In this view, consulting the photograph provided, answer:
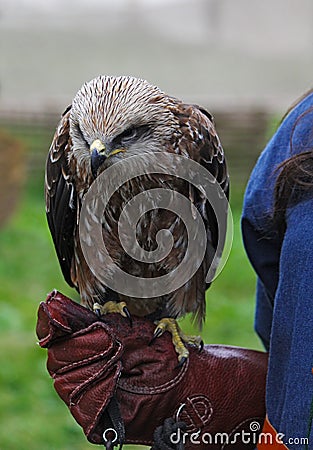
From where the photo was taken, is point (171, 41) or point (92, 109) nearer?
point (92, 109)

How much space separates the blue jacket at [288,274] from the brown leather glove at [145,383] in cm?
16

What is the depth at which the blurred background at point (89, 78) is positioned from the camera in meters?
4.24

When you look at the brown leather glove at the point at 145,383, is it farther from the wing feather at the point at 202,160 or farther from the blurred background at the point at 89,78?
the blurred background at the point at 89,78

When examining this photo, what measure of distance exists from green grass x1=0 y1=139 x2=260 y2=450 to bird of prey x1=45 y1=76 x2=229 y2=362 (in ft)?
4.27

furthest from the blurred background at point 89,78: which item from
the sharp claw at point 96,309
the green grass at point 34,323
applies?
the sharp claw at point 96,309

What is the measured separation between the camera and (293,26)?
10781 mm

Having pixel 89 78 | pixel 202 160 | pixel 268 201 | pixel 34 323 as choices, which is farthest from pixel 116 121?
pixel 89 78

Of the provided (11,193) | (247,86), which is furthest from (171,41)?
(11,193)

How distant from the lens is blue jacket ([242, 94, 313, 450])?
1467 millimetres

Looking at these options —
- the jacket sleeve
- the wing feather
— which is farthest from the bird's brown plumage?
the jacket sleeve

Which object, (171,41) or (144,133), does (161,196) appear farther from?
(171,41)

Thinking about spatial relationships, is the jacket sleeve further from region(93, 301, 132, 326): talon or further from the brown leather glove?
region(93, 301, 132, 326): talon

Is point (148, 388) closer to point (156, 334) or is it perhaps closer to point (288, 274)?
point (156, 334)

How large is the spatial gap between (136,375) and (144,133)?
54cm
